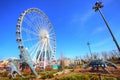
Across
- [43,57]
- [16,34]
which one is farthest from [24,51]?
[43,57]

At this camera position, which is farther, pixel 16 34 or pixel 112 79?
pixel 16 34

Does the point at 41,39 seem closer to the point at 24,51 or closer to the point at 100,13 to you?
the point at 24,51

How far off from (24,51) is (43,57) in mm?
13090

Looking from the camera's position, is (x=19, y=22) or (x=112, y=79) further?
(x=19, y=22)

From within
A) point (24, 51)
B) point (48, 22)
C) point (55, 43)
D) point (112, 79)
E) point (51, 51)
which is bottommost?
point (112, 79)

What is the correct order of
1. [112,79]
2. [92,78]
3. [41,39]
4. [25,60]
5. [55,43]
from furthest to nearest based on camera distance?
[55,43] < [41,39] < [25,60] < [92,78] < [112,79]

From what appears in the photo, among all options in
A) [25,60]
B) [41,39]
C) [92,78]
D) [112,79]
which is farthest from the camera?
[41,39]

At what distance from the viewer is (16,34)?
31.4 m

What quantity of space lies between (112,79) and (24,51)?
20.7 metres

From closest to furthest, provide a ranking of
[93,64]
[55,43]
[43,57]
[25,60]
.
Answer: [93,64], [25,60], [43,57], [55,43]

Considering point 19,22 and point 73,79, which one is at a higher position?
point 19,22

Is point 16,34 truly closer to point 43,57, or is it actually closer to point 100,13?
point 43,57

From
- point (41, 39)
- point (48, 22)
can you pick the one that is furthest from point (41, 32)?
point (48, 22)

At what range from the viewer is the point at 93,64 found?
25.6m
